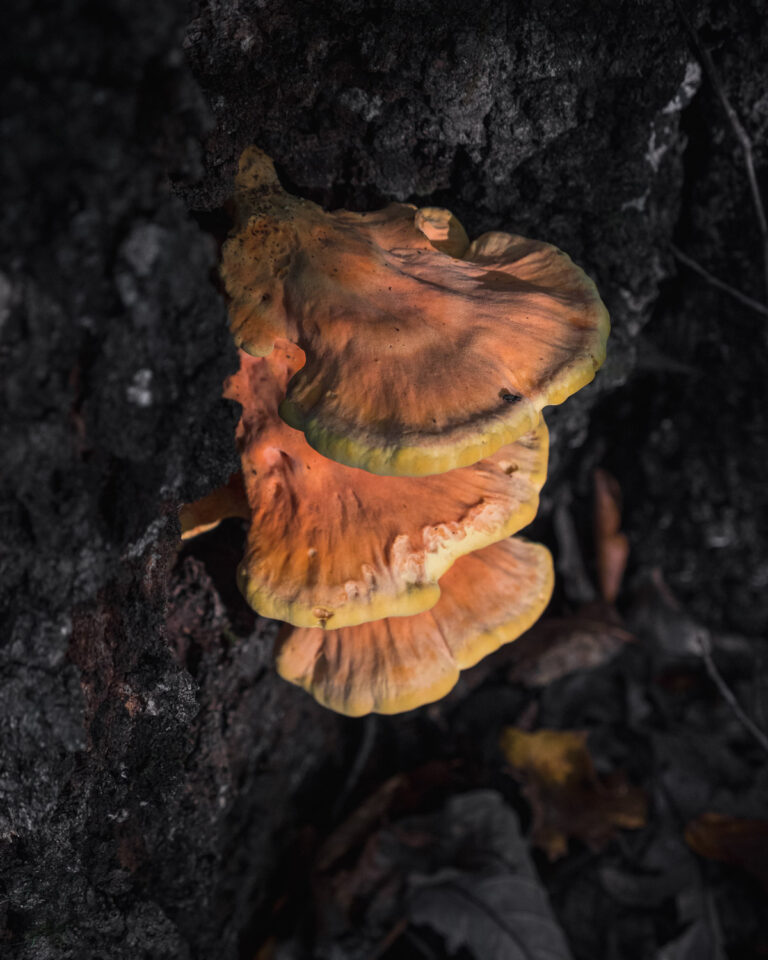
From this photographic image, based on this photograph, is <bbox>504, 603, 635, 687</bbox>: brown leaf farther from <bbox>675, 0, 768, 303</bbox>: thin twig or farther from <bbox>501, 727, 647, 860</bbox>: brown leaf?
<bbox>675, 0, 768, 303</bbox>: thin twig

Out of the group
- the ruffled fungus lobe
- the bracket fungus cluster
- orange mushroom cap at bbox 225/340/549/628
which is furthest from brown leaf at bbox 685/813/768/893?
the ruffled fungus lobe

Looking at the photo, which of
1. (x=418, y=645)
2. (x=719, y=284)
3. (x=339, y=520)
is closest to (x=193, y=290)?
(x=339, y=520)

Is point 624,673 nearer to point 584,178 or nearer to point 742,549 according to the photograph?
point 742,549

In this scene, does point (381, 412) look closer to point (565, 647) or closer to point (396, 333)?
point (396, 333)

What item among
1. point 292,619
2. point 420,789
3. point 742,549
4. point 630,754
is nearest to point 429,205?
point 292,619

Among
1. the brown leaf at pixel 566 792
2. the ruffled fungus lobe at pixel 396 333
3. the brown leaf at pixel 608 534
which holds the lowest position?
the brown leaf at pixel 566 792

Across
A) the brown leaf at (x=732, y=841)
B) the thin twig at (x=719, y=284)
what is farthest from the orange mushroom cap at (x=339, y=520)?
the brown leaf at (x=732, y=841)

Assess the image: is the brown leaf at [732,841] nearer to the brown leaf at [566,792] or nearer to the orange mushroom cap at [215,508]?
the brown leaf at [566,792]
